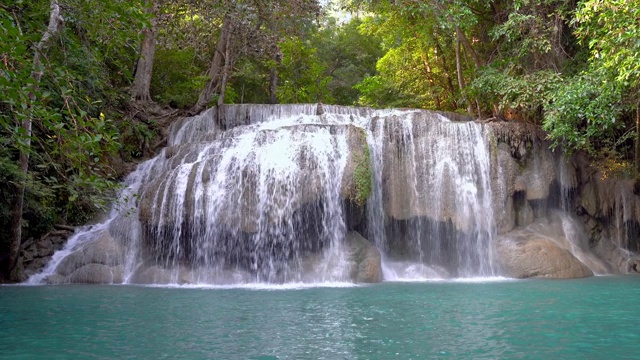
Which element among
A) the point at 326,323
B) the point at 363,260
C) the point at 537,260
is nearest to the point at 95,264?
the point at 363,260

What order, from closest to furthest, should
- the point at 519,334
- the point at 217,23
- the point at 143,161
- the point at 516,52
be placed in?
the point at 519,334 → the point at 217,23 → the point at 516,52 → the point at 143,161

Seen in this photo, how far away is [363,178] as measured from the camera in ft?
45.6

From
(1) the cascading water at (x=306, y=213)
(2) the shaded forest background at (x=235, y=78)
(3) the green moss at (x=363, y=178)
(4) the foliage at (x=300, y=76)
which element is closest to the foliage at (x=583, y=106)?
(2) the shaded forest background at (x=235, y=78)

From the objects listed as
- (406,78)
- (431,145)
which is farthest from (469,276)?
(406,78)

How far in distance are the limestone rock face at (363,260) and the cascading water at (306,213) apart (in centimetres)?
4

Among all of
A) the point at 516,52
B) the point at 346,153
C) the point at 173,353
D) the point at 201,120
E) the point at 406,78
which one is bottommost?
the point at 173,353

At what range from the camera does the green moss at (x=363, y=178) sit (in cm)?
1374

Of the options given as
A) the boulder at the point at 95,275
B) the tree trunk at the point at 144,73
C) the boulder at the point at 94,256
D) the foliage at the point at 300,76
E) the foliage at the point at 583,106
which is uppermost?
the foliage at the point at 300,76

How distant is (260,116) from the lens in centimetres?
1884

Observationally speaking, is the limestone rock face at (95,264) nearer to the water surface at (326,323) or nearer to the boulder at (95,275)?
the boulder at (95,275)

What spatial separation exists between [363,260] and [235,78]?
56.0 feet

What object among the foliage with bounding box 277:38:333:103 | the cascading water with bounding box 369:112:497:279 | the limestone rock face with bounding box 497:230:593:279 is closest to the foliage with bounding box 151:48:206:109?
the foliage with bounding box 277:38:333:103

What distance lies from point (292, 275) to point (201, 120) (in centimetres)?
810

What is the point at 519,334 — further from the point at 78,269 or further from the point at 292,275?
the point at 78,269
